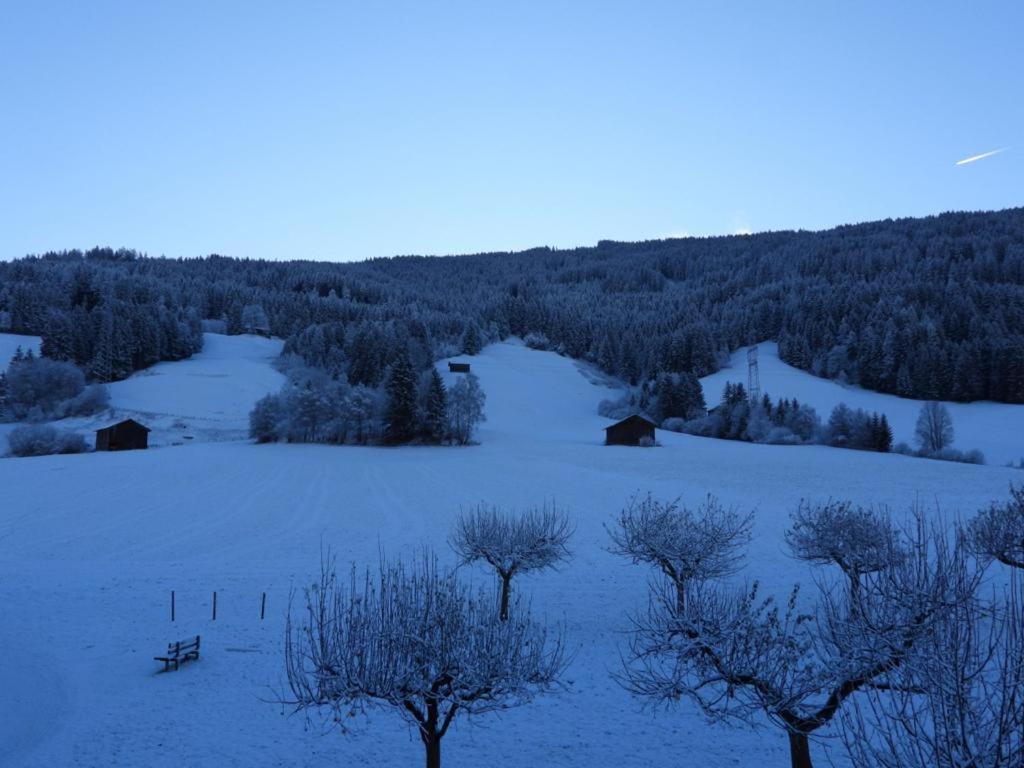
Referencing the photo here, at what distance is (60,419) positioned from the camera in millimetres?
85625

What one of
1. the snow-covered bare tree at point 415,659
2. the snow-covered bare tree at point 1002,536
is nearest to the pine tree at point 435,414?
the snow-covered bare tree at point 1002,536

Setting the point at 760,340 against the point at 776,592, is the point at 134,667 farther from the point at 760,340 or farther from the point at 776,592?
the point at 760,340

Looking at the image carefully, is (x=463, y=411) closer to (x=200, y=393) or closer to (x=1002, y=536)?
(x=200, y=393)

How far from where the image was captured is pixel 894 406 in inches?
3853

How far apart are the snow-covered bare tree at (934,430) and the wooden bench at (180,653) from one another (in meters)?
78.4

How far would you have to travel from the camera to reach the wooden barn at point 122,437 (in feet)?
241

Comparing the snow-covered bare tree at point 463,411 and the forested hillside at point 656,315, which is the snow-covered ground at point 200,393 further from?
the snow-covered bare tree at point 463,411

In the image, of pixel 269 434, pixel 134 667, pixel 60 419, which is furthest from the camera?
pixel 60 419

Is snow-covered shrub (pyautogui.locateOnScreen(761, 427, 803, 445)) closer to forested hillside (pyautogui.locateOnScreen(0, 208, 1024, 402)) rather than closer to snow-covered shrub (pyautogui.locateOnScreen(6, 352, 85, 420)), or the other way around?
forested hillside (pyautogui.locateOnScreen(0, 208, 1024, 402))

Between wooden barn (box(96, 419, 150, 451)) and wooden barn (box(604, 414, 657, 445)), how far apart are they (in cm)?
5677

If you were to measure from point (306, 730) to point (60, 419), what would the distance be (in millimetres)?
89524

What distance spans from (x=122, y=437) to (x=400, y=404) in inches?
1255

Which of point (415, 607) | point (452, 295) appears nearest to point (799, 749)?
point (415, 607)

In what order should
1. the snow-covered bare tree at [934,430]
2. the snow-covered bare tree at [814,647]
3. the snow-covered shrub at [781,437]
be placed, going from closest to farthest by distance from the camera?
the snow-covered bare tree at [814,647], the snow-covered bare tree at [934,430], the snow-covered shrub at [781,437]
